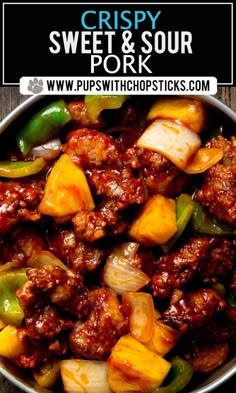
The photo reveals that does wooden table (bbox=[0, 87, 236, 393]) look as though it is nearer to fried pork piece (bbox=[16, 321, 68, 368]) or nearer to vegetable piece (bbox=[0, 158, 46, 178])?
vegetable piece (bbox=[0, 158, 46, 178])

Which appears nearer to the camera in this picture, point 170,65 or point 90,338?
point 90,338

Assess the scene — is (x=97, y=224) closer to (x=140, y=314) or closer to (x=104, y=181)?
(x=104, y=181)

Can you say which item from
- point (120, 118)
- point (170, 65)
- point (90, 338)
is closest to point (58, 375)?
point (90, 338)

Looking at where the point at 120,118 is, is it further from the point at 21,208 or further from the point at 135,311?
the point at 135,311

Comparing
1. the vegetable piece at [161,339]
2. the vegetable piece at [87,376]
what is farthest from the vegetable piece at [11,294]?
the vegetable piece at [161,339]

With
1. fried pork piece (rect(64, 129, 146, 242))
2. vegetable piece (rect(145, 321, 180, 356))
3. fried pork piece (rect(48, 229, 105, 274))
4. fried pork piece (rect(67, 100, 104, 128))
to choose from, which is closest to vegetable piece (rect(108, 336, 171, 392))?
vegetable piece (rect(145, 321, 180, 356))

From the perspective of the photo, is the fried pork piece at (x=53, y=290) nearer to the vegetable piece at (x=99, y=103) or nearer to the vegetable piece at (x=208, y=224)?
→ the vegetable piece at (x=208, y=224)

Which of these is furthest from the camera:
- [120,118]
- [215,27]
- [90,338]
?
[215,27]
